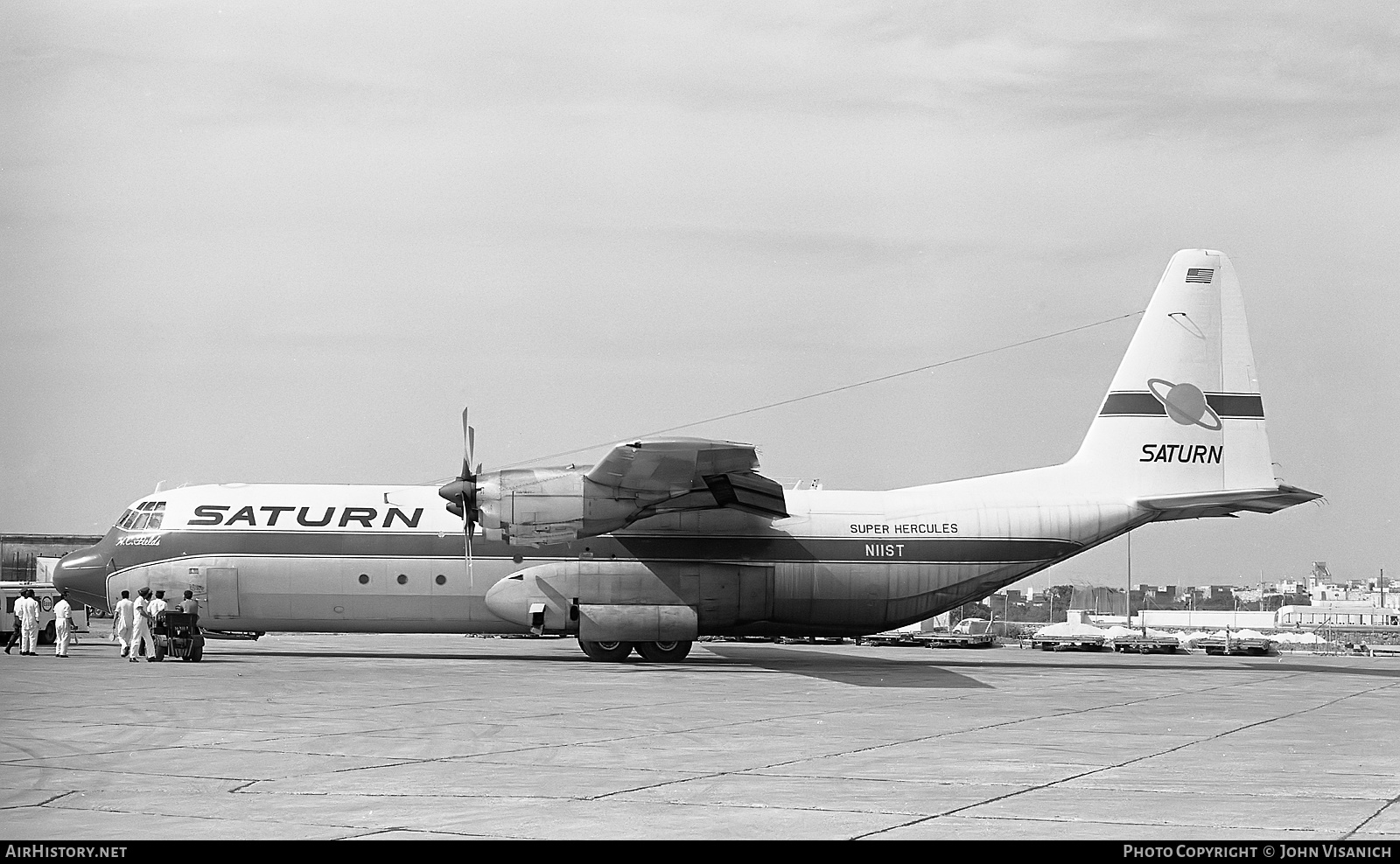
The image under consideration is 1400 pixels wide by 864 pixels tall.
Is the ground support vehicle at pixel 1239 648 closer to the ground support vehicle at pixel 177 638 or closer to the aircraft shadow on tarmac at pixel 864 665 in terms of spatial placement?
the aircraft shadow on tarmac at pixel 864 665

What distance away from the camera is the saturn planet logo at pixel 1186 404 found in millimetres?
29578

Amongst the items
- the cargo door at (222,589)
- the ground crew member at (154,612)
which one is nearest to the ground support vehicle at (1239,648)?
the cargo door at (222,589)

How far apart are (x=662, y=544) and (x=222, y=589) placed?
9.08m

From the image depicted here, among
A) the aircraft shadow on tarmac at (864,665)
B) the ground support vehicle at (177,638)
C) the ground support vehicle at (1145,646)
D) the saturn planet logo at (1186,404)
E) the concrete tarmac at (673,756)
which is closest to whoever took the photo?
the concrete tarmac at (673,756)

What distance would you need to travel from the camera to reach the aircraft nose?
27938mm

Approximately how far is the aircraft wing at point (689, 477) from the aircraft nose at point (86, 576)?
1119cm

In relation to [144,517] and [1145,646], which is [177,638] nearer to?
[144,517]

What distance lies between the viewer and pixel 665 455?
23734mm

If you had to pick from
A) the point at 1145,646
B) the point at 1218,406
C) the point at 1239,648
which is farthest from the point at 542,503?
the point at 1239,648

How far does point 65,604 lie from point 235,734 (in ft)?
56.8

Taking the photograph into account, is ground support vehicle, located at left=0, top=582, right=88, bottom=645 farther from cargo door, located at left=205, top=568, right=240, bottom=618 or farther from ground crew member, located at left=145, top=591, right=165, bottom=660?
cargo door, located at left=205, top=568, right=240, bottom=618

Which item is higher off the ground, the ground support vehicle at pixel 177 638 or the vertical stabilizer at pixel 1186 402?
the vertical stabilizer at pixel 1186 402
